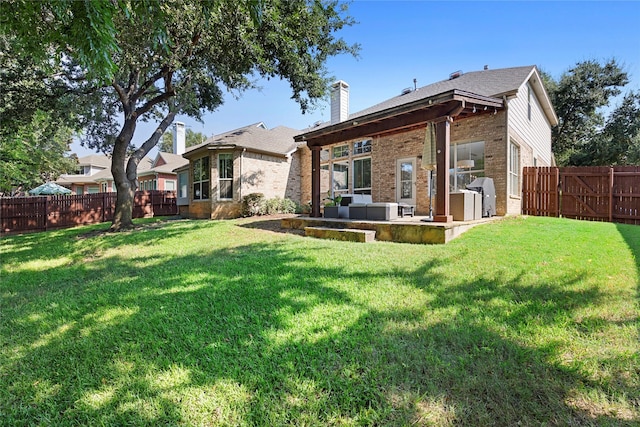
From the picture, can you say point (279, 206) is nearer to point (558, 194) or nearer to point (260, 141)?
point (260, 141)

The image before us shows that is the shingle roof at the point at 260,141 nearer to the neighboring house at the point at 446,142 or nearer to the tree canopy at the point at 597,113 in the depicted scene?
the neighboring house at the point at 446,142

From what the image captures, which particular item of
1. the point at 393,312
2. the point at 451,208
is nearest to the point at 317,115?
the point at 451,208

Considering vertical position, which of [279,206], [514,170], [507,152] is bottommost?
[279,206]

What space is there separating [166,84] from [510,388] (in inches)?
451

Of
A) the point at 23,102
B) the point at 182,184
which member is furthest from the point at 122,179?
the point at 182,184

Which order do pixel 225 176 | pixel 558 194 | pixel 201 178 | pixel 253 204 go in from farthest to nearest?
1. pixel 201 178
2. pixel 225 176
3. pixel 253 204
4. pixel 558 194

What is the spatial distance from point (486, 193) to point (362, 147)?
6.06m

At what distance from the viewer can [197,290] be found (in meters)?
4.01

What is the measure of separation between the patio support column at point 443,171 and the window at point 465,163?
310cm

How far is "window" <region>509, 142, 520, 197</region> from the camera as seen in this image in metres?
9.49

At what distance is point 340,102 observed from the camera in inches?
580

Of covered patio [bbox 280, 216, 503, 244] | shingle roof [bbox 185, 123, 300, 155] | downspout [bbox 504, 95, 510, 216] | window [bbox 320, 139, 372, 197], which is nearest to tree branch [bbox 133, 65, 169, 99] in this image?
shingle roof [bbox 185, 123, 300, 155]

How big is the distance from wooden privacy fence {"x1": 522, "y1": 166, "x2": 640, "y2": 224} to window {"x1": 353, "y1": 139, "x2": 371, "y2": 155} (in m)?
5.87

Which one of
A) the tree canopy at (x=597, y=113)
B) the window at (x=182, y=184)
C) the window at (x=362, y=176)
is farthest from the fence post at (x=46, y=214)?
the tree canopy at (x=597, y=113)
